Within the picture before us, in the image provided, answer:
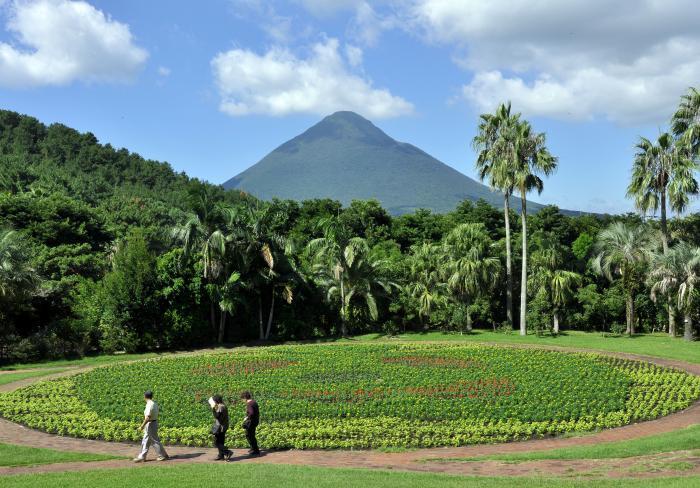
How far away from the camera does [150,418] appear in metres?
12.6

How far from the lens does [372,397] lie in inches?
726

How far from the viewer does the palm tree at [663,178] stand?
34.0m

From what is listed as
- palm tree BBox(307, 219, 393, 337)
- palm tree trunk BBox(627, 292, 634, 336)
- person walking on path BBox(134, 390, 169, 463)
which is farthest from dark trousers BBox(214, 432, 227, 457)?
palm tree trunk BBox(627, 292, 634, 336)

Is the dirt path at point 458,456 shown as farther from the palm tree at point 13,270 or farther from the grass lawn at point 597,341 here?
the palm tree at point 13,270

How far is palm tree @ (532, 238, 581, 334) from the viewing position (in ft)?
120

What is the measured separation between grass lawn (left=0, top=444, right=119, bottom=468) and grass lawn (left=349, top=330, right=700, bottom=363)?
22.2m

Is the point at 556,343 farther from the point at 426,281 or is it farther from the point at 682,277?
the point at 426,281

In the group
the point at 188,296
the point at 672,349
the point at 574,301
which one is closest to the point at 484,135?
the point at 574,301

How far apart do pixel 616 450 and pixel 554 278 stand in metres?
25.2

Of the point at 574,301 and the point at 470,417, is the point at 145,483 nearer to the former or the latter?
the point at 470,417

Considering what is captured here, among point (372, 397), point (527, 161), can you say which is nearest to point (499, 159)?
point (527, 161)

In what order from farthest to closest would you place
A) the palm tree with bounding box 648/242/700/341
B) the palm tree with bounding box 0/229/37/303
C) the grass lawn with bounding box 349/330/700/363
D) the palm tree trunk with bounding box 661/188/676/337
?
the palm tree trunk with bounding box 661/188/676/337 → the palm tree with bounding box 648/242/700/341 → the grass lawn with bounding box 349/330/700/363 → the palm tree with bounding box 0/229/37/303

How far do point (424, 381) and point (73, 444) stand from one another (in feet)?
36.5

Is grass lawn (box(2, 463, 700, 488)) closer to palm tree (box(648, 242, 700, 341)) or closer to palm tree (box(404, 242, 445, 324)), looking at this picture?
palm tree (box(648, 242, 700, 341))
